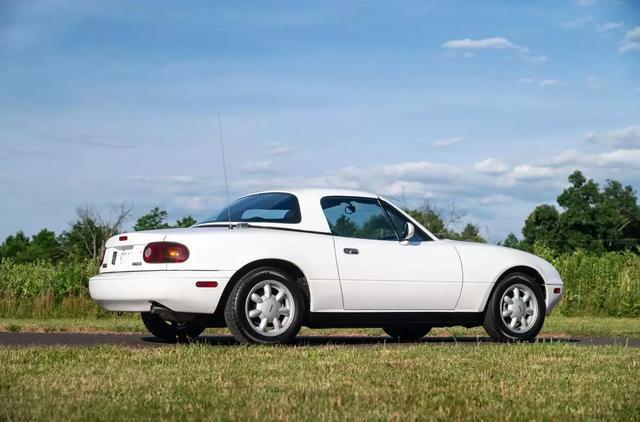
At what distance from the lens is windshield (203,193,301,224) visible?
10609 mm

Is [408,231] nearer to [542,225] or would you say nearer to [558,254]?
[558,254]

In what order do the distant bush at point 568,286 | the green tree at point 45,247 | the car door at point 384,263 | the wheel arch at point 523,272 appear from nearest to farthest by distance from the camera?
the car door at point 384,263 → the wheel arch at point 523,272 → the distant bush at point 568,286 → the green tree at point 45,247

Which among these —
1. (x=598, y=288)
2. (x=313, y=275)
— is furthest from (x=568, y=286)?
(x=313, y=275)

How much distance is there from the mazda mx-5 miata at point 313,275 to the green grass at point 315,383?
0.72m

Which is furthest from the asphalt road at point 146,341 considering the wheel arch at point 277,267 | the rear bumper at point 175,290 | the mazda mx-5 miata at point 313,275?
the rear bumper at point 175,290

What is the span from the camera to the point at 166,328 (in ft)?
38.3

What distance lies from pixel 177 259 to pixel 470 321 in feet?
11.7

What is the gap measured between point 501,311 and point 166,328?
3835mm

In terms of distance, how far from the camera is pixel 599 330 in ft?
52.5

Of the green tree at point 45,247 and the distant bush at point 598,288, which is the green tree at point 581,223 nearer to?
the green tree at point 45,247

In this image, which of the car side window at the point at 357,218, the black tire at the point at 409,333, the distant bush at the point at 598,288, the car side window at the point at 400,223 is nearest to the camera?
the car side window at the point at 357,218

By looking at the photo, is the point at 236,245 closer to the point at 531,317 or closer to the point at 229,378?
the point at 229,378

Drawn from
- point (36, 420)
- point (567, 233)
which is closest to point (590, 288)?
point (36, 420)

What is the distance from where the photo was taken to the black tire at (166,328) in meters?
11.6
